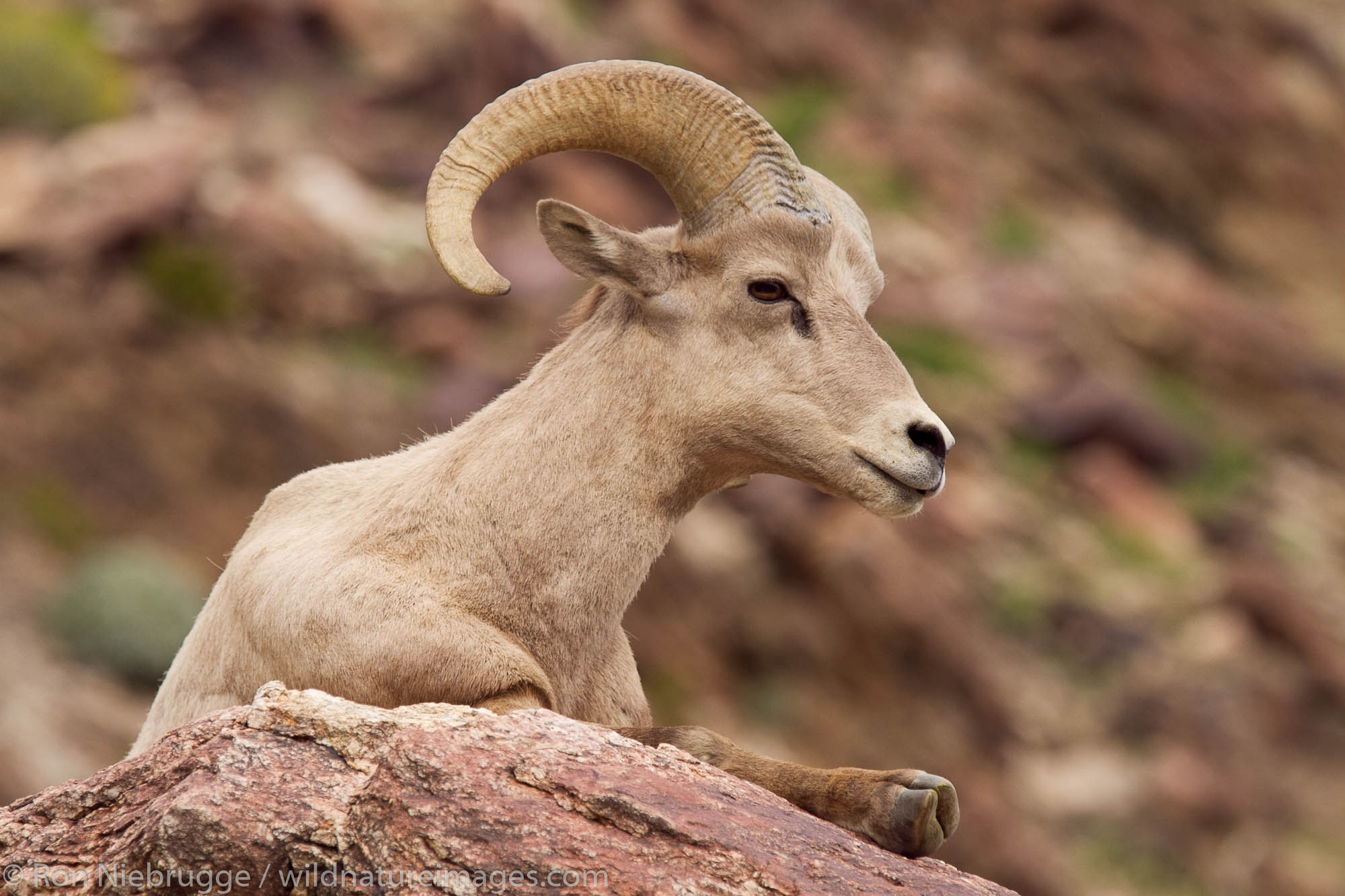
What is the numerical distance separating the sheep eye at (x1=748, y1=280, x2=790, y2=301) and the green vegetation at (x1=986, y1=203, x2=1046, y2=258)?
24.1 meters

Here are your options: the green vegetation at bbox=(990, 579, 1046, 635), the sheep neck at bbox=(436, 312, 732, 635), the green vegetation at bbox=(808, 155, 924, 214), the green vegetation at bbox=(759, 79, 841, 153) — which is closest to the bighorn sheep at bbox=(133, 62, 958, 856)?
the sheep neck at bbox=(436, 312, 732, 635)

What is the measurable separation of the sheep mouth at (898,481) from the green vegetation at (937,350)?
1962 centimetres

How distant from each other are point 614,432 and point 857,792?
5.68ft

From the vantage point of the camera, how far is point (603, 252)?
239 inches

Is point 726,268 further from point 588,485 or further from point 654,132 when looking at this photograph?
point 588,485

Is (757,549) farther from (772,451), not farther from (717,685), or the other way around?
(772,451)

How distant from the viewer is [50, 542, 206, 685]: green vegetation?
59.6 feet

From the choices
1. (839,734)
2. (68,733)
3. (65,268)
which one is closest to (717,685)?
(839,734)

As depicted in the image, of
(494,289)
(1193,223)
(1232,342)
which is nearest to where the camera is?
(494,289)

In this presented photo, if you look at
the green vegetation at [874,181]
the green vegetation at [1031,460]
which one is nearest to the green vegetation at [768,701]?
the green vegetation at [1031,460]

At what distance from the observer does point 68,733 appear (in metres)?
16.9

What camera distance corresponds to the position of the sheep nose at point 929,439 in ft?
18.9

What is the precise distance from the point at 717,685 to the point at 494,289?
566 inches

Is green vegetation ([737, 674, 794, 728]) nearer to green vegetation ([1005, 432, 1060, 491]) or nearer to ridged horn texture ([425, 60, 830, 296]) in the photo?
green vegetation ([1005, 432, 1060, 491])
